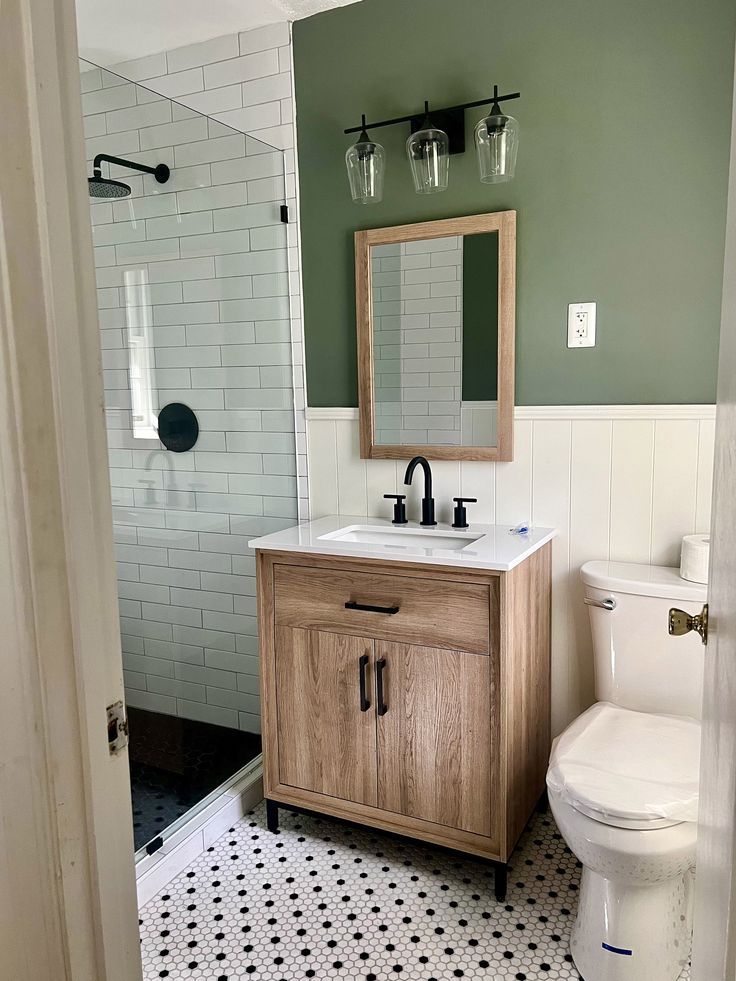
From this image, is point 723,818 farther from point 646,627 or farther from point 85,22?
point 85,22

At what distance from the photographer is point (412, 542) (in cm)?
230

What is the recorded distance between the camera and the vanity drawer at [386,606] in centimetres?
193

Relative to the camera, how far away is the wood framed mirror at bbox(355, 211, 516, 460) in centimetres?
224

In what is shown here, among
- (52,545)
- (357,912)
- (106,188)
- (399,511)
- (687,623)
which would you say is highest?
(106,188)

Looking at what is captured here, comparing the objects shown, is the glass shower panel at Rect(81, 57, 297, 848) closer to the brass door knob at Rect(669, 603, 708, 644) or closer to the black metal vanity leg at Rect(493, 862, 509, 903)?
the black metal vanity leg at Rect(493, 862, 509, 903)

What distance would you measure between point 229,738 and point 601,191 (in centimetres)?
205

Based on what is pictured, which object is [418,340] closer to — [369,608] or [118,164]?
[369,608]

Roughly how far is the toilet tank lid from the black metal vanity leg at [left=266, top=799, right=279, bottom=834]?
3.81ft

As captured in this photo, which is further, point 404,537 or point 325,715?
point 404,537

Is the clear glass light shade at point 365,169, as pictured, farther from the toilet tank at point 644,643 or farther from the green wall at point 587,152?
the toilet tank at point 644,643

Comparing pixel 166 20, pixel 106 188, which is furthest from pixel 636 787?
pixel 166 20

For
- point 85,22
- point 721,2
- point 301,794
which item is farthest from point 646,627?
point 85,22

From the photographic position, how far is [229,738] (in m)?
2.47

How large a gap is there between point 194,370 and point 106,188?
560 millimetres
